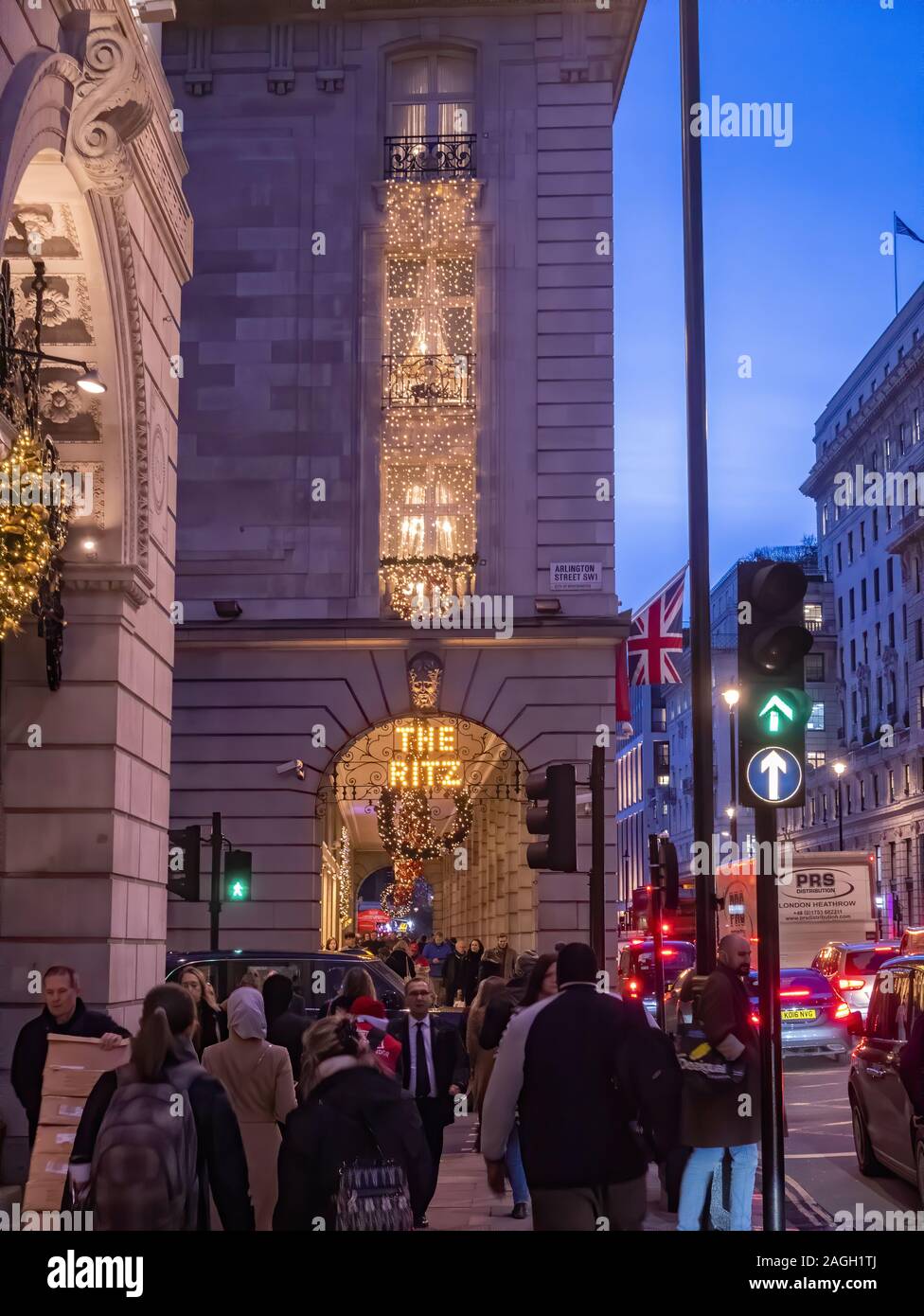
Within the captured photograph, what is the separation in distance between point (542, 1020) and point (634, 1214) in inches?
38.6

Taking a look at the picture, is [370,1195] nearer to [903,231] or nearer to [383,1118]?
[383,1118]

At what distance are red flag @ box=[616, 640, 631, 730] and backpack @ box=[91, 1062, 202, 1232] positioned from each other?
23.1 meters

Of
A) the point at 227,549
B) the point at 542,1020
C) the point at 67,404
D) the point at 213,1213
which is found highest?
the point at 227,549

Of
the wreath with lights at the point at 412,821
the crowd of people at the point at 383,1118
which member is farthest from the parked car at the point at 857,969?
the crowd of people at the point at 383,1118

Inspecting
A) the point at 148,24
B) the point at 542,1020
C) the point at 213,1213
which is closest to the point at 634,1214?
the point at 542,1020

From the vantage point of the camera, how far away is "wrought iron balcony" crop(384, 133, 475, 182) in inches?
1250

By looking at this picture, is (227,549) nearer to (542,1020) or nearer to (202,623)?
(202,623)

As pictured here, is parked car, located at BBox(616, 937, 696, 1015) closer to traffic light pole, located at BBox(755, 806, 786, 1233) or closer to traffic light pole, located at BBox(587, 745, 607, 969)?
traffic light pole, located at BBox(587, 745, 607, 969)

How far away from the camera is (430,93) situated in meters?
32.3

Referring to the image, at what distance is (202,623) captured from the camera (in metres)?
30.3

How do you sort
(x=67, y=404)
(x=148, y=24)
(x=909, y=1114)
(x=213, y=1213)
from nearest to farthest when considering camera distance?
(x=213, y=1213) < (x=909, y=1114) < (x=67, y=404) < (x=148, y=24)

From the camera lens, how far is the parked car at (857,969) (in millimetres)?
29391

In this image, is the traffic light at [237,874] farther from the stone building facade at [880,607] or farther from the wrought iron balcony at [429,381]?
the stone building facade at [880,607]

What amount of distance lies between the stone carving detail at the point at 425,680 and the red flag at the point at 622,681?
122 inches
